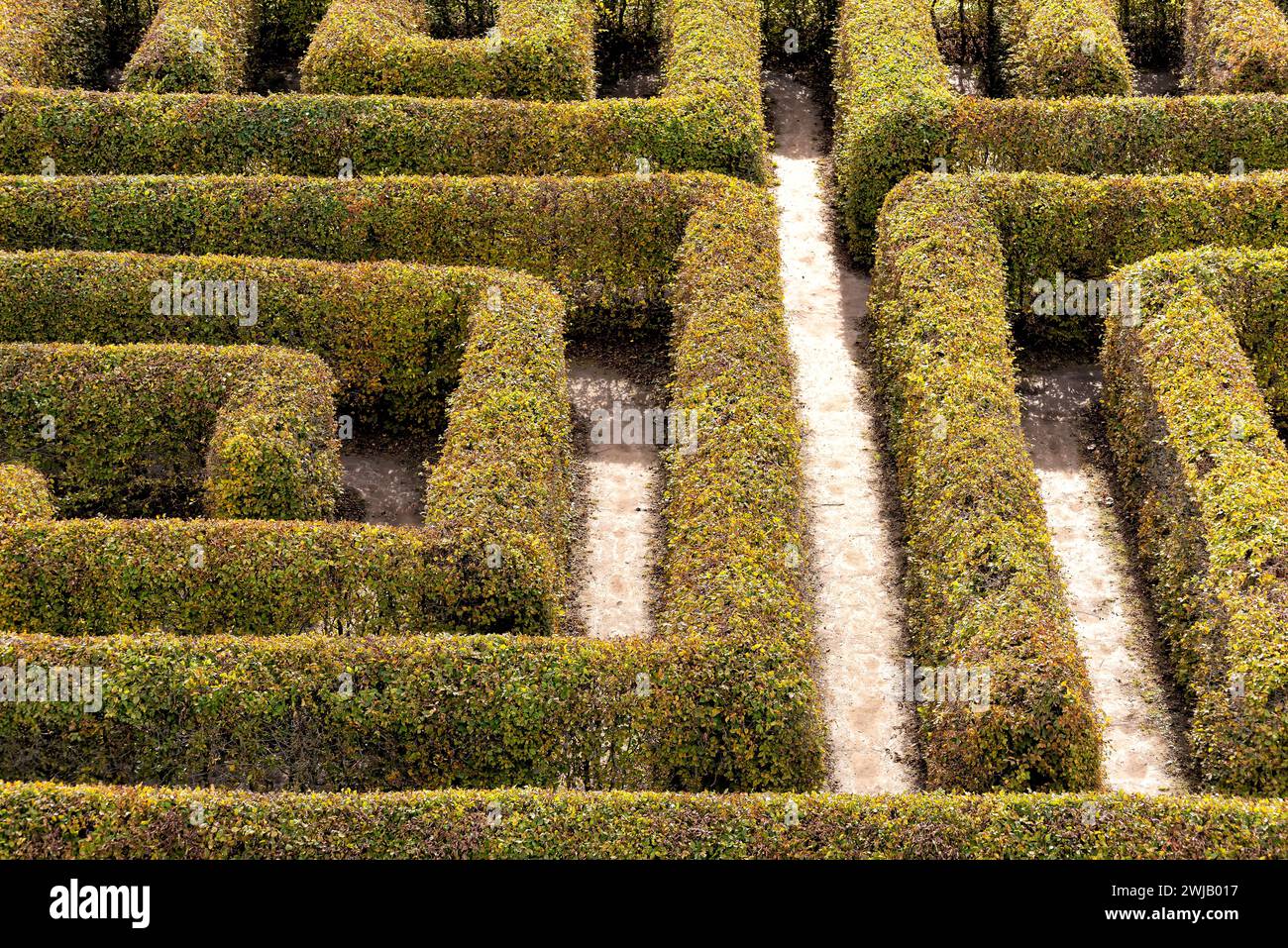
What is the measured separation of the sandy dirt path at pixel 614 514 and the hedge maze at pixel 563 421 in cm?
47

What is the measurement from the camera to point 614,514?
26969 millimetres

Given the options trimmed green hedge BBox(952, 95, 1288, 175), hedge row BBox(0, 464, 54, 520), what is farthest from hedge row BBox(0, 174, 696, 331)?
hedge row BBox(0, 464, 54, 520)

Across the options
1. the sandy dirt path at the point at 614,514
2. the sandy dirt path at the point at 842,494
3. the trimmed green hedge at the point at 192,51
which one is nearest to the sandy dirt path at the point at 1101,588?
the sandy dirt path at the point at 842,494

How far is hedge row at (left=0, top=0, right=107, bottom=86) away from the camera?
34125 mm

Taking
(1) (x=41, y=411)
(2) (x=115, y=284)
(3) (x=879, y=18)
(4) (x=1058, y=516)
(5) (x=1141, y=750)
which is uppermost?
(3) (x=879, y=18)

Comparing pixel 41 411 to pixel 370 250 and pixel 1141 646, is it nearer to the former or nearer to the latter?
pixel 370 250

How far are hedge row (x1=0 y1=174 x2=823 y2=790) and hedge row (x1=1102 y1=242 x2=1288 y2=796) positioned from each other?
5.31m

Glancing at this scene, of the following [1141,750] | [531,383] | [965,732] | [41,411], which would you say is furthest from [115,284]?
[1141,750]

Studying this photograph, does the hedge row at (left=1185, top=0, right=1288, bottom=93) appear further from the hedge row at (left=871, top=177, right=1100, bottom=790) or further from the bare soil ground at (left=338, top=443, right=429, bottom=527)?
the bare soil ground at (left=338, top=443, right=429, bottom=527)

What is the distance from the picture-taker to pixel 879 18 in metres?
35.0

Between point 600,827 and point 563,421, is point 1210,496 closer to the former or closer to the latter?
point 563,421

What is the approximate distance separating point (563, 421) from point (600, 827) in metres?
8.52

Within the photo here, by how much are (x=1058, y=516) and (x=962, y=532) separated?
13.0ft

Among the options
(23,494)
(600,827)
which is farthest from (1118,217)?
(23,494)
